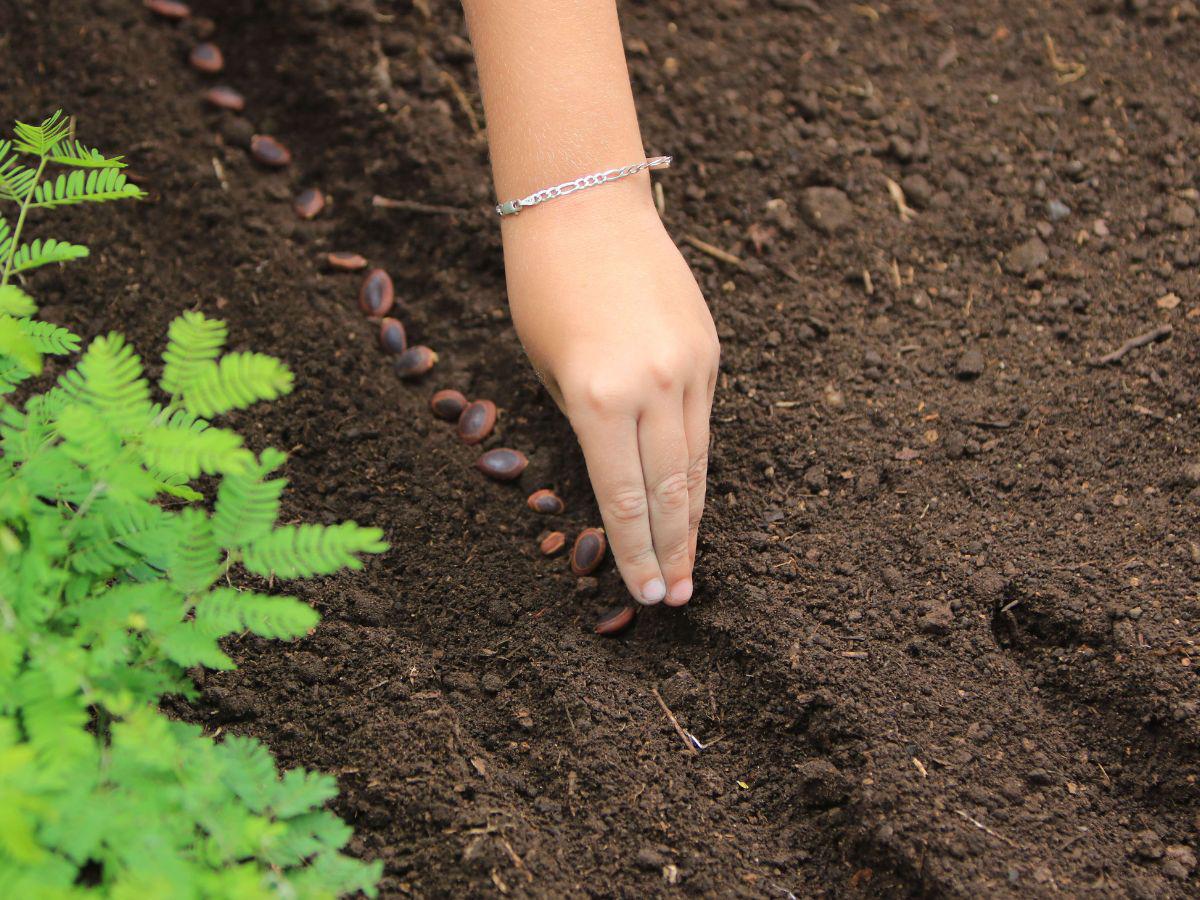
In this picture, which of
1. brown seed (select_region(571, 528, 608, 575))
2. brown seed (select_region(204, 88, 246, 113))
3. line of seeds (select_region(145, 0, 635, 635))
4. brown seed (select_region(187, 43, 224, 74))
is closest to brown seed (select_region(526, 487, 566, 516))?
line of seeds (select_region(145, 0, 635, 635))

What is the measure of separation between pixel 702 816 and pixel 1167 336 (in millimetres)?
1629

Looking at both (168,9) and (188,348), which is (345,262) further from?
(188,348)

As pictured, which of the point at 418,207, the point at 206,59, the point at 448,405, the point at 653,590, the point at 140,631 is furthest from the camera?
the point at 206,59

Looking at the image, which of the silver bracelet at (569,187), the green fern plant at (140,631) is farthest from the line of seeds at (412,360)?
the green fern plant at (140,631)

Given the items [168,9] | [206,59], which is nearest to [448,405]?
[206,59]

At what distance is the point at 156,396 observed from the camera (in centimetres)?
260

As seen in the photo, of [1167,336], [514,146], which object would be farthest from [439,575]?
[1167,336]

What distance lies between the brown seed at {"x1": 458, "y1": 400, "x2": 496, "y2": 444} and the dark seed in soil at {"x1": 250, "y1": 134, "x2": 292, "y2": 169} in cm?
101

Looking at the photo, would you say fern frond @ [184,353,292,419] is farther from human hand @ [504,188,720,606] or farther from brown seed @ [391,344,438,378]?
brown seed @ [391,344,438,378]

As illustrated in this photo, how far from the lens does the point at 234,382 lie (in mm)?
1418

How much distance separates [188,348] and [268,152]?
179 cm

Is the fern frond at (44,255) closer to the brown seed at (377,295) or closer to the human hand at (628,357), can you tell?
the human hand at (628,357)

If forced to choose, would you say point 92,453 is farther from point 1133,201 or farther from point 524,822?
point 1133,201

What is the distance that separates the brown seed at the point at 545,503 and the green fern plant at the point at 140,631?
1006 millimetres
